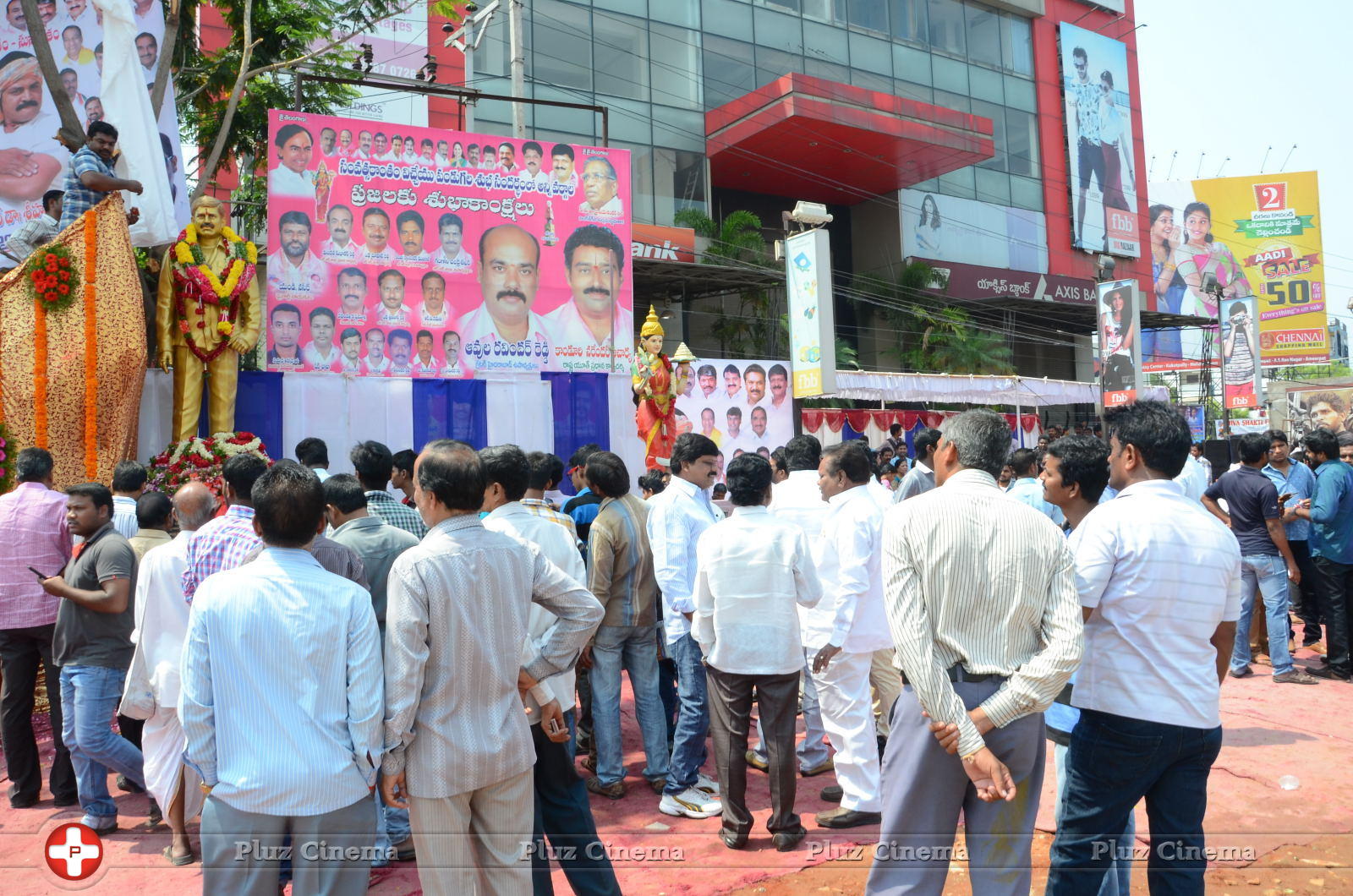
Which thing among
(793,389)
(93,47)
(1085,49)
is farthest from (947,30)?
(93,47)

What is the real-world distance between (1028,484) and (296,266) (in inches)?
356

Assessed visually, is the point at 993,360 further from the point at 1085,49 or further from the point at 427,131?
the point at 427,131

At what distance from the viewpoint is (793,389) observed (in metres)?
13.9

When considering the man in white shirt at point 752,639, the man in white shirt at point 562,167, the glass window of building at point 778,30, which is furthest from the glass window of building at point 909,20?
the man in white shirt at point 752,639

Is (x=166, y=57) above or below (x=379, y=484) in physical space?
above

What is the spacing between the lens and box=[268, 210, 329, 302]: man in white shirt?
11141mm

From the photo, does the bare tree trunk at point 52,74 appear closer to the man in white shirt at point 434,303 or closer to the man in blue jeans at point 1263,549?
the man in white shirt at point 434,303

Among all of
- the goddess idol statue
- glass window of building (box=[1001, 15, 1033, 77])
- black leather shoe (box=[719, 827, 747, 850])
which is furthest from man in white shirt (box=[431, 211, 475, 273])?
glass window of building (box=[1001, 15, 1033, 77])

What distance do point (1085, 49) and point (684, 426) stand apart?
25.8 meters

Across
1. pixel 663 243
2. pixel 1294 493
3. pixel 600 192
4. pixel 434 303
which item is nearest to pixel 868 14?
pixel 663 243

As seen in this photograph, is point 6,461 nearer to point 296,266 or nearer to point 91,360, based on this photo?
point 91,360

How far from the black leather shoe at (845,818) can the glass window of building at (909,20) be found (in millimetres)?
26824

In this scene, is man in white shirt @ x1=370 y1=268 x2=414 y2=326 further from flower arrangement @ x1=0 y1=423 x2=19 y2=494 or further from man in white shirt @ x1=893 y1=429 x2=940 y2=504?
man in white shirt @ x1=893 y1=429 x2=940 y2=504

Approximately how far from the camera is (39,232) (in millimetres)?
8094
